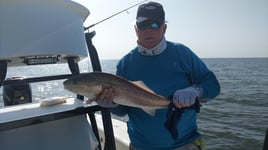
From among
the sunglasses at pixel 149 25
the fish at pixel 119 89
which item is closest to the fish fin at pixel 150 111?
the fish at pixel 119 89

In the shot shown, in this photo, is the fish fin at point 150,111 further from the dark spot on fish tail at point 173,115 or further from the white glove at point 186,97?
the white glove at point 186,97

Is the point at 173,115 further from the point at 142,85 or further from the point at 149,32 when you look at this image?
the point at 149,32

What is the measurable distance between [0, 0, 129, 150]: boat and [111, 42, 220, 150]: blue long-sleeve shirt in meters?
0.51

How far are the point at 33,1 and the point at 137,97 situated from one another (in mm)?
1173

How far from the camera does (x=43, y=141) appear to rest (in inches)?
103

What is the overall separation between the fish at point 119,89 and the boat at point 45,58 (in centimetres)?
47

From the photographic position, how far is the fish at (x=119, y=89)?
7.06 ft

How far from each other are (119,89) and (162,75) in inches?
18.7

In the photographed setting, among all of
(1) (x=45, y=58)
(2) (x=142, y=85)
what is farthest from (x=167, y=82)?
(1) (x=45, y=58)

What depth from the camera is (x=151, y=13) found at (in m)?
2.54

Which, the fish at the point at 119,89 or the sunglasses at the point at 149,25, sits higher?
the sunglasses at the point at 149,25

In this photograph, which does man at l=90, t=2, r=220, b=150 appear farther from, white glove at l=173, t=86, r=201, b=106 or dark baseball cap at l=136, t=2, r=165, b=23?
white glove at l=173, t=86, r=201, b=106

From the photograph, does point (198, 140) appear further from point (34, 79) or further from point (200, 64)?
point (34, 79)

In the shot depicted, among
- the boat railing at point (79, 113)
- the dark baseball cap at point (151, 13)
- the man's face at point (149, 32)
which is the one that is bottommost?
the boat railing at point (79, 113)
